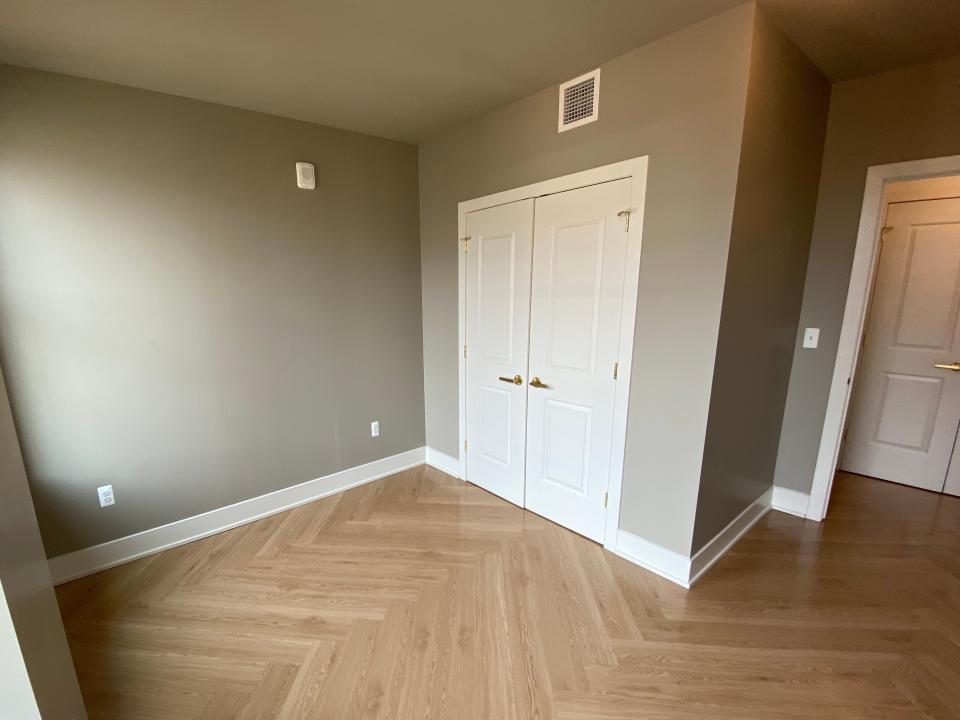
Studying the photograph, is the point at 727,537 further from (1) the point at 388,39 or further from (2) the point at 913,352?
(1) the point at 388,39

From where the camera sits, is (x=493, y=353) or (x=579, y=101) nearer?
(x=579, y=101)

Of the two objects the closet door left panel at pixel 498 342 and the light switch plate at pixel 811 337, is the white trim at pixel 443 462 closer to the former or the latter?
the closet door left panel at pixel 498 342

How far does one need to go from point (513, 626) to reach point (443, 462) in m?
1.65

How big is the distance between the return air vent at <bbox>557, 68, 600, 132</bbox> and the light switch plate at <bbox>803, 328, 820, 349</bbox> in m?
1.81

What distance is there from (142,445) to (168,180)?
4.75ft

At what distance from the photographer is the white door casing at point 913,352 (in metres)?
2.72

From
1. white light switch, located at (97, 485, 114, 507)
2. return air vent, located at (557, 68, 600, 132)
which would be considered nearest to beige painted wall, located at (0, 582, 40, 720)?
white light switch, located at (97, 485, 114, 507)

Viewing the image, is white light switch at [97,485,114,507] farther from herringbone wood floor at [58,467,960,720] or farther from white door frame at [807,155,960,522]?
white door frame at [807,155,960,522]

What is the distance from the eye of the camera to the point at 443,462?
10.9ft

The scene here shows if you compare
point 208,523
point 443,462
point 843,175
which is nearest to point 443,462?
point 443,462

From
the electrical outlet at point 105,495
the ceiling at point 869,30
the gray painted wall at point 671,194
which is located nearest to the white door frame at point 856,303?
the ceiling at point 869,30

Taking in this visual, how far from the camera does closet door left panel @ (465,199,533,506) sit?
2.50 metres

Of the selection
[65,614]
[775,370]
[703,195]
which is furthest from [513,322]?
[65,614]

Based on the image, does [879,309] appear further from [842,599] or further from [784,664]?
[784,664]
